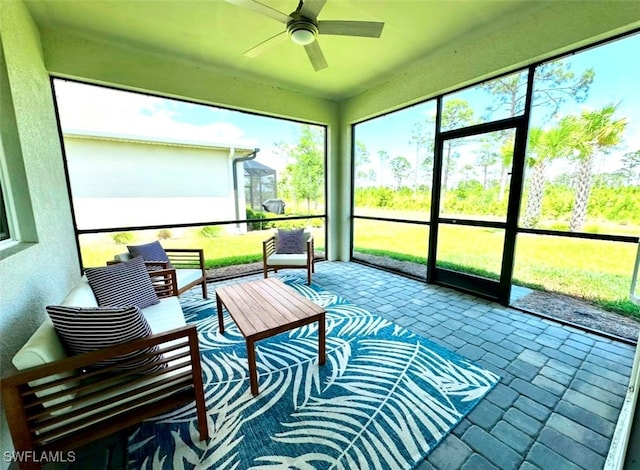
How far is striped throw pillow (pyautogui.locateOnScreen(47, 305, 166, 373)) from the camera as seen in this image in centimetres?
125

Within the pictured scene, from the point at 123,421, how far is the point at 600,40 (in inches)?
174

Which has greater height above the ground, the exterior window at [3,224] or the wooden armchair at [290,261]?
the exterior window at [3,224]

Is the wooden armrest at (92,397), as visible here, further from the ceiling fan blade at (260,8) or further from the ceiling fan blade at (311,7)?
the ceiling fan blade at (311,7)

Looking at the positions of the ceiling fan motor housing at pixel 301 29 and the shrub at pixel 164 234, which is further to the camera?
the shrub at pixel 164 234

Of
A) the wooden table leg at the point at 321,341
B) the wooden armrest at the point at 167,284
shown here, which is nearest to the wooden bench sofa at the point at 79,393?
the wooden table leg at the point at 321,341

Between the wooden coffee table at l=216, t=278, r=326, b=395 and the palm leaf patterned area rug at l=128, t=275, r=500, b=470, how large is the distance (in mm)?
196

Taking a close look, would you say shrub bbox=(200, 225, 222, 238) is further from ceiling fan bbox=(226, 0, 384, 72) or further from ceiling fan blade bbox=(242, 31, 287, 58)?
ceiling fan bbox=(226, 0, 384, 72)

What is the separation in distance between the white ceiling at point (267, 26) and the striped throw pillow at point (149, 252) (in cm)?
226

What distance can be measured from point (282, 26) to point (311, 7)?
107 centimetres

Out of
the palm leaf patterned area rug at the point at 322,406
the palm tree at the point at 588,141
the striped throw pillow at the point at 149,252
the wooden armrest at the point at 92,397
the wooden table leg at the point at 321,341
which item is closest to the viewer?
the wooden armrest at the point at 92,397

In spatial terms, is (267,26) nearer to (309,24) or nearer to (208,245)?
(309,24)

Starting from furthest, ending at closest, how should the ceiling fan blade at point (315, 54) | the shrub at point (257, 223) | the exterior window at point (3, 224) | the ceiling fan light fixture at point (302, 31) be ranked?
the shrub at point (257, 223) → the ceiling fan blade at point (315, 54) → the ceiling fan light fixture at point (302, 31) → the exterior window at point (3, 224)

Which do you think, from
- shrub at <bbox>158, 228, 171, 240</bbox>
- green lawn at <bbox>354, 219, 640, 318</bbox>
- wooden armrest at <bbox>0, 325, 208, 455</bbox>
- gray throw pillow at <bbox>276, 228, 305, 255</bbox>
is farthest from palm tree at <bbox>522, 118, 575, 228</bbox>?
shrub at <bbox>158, 228, 171, 240</bbox>

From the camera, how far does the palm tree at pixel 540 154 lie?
2.63m
